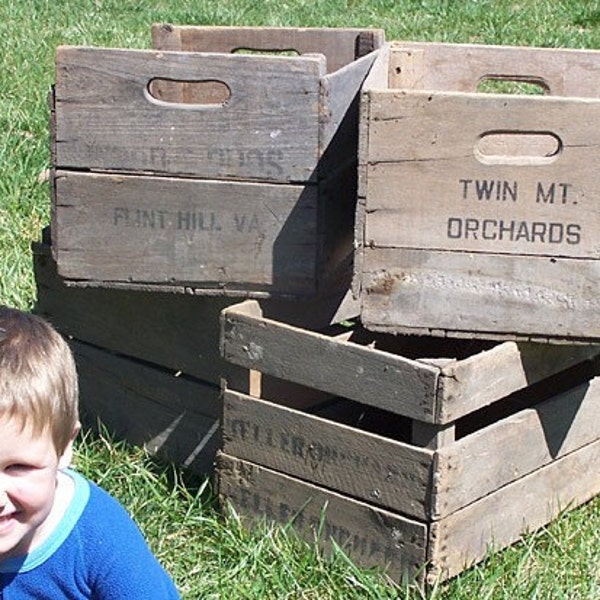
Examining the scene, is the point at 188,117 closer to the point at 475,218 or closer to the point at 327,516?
the point at 475,218

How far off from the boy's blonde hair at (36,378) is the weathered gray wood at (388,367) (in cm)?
92

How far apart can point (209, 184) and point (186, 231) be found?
5.0 inches

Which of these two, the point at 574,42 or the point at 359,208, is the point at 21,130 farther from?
the point at 574,42

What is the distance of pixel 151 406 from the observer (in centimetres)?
350

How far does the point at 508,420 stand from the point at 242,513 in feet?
2.19

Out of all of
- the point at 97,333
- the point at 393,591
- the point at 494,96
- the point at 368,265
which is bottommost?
the point at 393,591

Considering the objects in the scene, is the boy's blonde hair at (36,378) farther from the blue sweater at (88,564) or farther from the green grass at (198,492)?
the green grass at (198,492)

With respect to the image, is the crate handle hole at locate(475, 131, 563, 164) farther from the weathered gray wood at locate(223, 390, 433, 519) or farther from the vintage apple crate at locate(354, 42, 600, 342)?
the weathered gray wood at locate(223, 390, 433, 519)

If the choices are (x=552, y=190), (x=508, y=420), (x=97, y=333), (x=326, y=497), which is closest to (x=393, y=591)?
(x=326, y=497)

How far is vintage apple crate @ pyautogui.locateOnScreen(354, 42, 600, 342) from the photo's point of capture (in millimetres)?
2779

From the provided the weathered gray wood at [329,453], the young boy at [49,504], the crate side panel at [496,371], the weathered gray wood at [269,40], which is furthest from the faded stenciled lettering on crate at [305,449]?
the weathered gray wood at [269,40]

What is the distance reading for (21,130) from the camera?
5.80m

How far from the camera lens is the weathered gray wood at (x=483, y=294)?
2.84 metres

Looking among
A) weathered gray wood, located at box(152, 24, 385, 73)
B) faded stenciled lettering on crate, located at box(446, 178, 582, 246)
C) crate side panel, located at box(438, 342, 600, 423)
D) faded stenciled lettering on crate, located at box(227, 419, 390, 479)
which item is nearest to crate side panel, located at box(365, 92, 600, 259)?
faded stenciled lettering on crate, located at box(446, 178, 582, 246)
